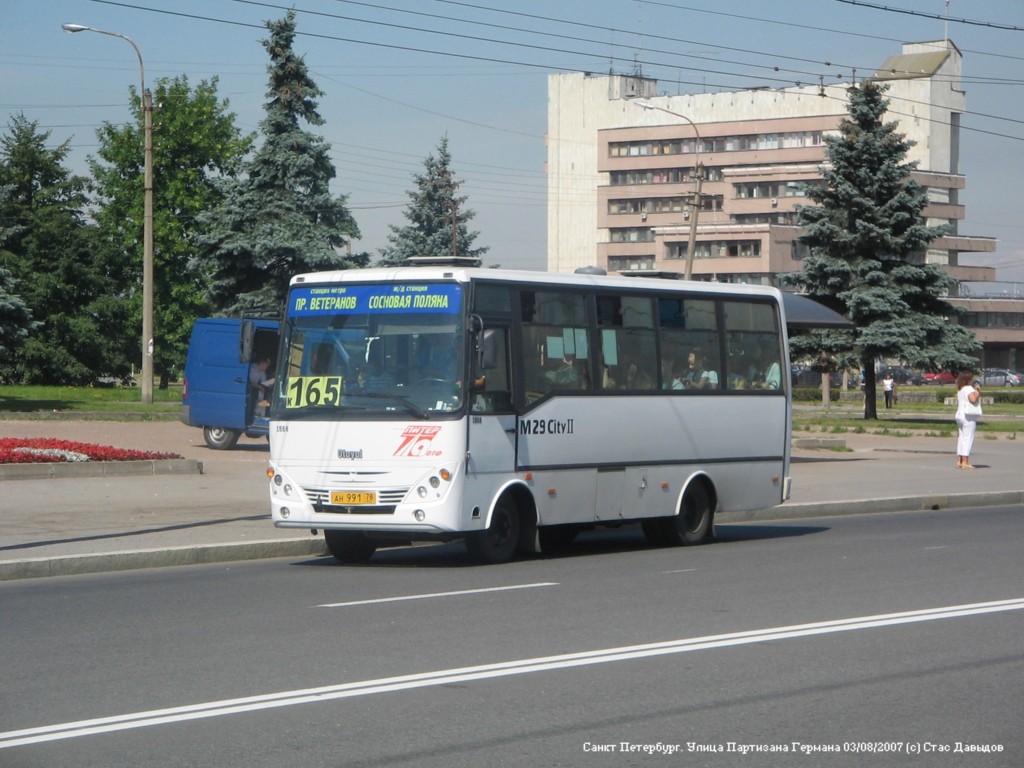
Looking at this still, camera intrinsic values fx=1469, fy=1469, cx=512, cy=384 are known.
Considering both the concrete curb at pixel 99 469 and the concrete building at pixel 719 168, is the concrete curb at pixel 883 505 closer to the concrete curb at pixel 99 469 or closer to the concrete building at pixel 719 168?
the concrete curb at pixel 99 469

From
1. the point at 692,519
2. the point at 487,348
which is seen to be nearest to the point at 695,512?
the point at 692,519

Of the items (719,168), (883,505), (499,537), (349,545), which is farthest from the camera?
(719,168)

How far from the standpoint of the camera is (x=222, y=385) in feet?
98.7

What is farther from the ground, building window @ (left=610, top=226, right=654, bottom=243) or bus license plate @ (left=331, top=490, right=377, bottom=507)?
building window @ (left=610, top=226, right=654, bottom=243)

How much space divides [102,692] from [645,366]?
939cm

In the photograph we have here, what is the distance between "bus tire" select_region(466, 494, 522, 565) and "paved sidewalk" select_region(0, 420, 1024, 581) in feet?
7.10

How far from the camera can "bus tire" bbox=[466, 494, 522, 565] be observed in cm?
1414

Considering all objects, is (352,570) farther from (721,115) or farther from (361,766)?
(721,115)

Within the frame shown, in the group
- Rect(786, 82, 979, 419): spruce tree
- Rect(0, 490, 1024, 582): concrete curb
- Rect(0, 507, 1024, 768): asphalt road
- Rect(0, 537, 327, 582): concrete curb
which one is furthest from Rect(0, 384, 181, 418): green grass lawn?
Rect(0, 507, 1024, 768): asphalt road

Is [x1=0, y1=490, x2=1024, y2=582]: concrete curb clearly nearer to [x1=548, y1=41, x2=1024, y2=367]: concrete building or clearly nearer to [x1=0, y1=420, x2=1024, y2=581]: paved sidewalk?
[x1=0, y1=420, x2=1024, y2=581]: paved sidewalk

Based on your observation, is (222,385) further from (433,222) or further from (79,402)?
(433,222)

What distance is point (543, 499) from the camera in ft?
48.0

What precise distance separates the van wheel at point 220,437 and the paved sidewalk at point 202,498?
0.31m

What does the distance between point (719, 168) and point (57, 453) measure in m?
112
